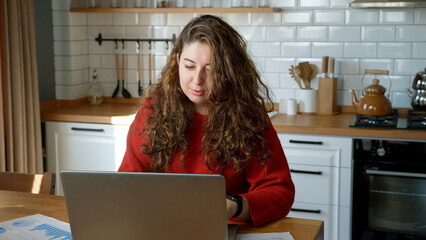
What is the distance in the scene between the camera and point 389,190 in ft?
10.5

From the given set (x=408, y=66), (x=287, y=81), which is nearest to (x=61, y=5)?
(x=287, y=81)

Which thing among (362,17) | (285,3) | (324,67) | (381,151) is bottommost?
(381,151)

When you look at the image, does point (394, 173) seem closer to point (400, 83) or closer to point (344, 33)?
point (400, 83)

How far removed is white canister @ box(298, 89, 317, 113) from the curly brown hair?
1851 mm

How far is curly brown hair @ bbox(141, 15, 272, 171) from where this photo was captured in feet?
5.93

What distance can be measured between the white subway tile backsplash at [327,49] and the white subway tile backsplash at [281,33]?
165 millimetres

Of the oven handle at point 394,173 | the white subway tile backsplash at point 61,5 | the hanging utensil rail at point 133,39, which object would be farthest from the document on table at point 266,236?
the white subway tile backsplash at point 61,5

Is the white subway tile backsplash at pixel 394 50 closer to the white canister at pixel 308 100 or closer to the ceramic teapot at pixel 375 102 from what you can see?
the ceramic teapot at pixel 375 102

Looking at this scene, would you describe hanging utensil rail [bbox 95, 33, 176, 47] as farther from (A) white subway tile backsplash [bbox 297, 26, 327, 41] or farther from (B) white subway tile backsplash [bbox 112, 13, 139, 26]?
(A) white subway tile backsplash [bbox 297, 26, 327, 41]

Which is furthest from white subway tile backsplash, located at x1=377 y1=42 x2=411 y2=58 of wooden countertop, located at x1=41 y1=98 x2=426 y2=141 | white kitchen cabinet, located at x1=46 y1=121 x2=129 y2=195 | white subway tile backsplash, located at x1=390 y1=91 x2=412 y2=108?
white kitchen cabinet, located at x1=46 y1=121 x2=129 y2=195

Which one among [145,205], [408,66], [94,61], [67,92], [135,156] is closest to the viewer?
[145,205]

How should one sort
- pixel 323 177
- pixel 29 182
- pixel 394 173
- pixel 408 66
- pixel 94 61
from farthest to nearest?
1. pixel 94 61
2. pixel 408 66
3. pixel 323 177
4. pixel 394 173
5. pixel 29 182

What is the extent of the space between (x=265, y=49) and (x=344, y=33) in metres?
0.55

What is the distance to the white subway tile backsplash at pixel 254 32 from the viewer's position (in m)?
3.91
